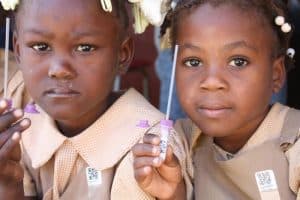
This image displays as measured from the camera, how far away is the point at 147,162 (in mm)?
1655

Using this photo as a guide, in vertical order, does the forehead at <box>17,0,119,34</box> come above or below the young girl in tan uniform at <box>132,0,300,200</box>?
above

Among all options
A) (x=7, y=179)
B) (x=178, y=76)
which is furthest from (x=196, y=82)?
(x=7, y=179)

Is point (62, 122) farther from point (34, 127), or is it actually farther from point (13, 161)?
point (13, 161)

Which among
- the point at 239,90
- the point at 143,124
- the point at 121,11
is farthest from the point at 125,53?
the point at 239,90

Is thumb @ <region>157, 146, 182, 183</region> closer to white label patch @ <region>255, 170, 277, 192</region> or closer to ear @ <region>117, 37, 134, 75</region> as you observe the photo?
white label patch @ <region>255, 170, 277, 192</region>

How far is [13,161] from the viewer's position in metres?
1.81

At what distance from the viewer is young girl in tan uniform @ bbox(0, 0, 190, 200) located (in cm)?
183

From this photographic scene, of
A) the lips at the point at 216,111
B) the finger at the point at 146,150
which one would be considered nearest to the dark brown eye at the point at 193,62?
the lips at the point at 216,111

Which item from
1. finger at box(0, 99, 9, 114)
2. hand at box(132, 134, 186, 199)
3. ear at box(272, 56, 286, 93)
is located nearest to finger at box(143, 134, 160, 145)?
hand at box(132, 134, 186, 199)

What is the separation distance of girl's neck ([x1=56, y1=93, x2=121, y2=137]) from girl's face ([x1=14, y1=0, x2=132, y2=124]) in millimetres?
70

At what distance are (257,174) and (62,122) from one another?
53 centimetres

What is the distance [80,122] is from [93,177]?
6.5 inches

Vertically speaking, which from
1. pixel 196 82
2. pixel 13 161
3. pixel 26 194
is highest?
pixel 196 82

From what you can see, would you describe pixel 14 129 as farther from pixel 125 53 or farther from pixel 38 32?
pixel 125 53
